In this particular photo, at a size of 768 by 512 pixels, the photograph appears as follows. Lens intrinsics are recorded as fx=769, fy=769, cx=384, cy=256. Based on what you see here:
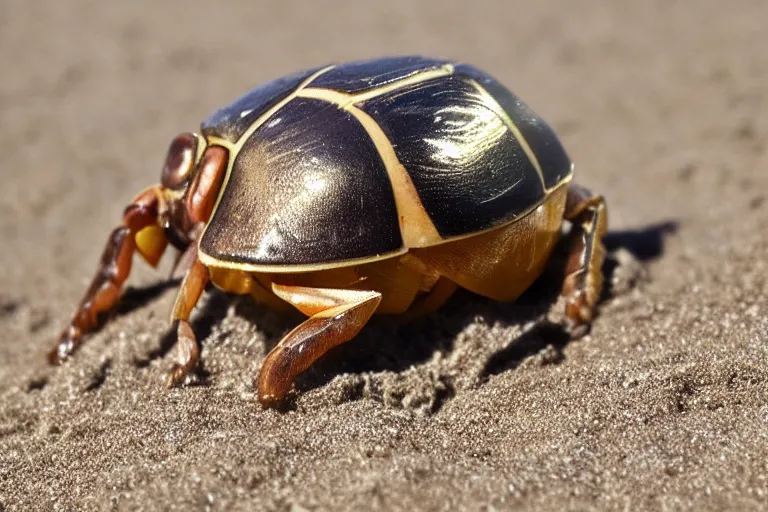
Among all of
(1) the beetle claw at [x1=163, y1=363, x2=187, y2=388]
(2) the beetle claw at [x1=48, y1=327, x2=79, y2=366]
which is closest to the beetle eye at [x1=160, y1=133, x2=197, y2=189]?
(1) the beetle claw at [x1=163, y1=363, x2=187, y2=388]

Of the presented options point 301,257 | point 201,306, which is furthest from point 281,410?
point 201,306

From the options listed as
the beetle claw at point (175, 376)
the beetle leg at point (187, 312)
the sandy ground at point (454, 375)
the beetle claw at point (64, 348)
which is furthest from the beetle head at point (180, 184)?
the beetle claw at point (64, 348)

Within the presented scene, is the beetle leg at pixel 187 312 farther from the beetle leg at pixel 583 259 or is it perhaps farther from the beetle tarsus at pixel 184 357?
the beetle leg at pixel 583 259

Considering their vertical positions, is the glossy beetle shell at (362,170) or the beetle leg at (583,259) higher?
the glossy beetle shell at (362,170)

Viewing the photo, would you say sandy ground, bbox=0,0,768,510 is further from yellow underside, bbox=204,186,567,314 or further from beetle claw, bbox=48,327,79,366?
yellow underside, bbox=204,186,567,314

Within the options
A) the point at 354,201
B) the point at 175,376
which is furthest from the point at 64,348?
the point at 354,201

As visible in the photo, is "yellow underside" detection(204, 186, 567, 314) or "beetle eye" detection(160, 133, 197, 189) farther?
"beetle eye" detection(160, 133, 197, 189)

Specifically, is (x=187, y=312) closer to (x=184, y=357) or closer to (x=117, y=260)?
(x=184, y=357)
